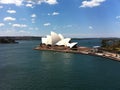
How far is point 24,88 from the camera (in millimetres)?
27203

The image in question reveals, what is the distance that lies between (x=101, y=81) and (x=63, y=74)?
655 centimetres

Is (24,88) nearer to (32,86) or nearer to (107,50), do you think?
(32,86)

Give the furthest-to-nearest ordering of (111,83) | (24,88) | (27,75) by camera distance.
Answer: (27,75) → (111,83) → (24,88)

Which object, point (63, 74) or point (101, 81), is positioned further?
point (63, 74)

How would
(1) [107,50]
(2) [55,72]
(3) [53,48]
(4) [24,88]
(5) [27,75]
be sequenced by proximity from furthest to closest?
(3) [53,48]
(1) [107,50]
(2) [55,72]
(5) [27,75]
(4) [24,88]

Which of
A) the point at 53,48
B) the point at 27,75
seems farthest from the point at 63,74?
the point at 53,48

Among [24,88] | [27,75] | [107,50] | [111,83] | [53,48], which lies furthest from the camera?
[53,48]

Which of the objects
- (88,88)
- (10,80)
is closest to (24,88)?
(10,80)

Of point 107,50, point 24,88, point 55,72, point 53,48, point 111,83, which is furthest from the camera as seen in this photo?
point 53,48

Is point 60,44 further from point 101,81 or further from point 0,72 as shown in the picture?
point 101,81

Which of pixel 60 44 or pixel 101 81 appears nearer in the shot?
pixel 101 81

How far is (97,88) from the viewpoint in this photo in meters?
27.5

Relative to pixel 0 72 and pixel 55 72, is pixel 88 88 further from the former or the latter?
pixel 0 72

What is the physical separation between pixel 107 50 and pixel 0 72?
37.5 m
